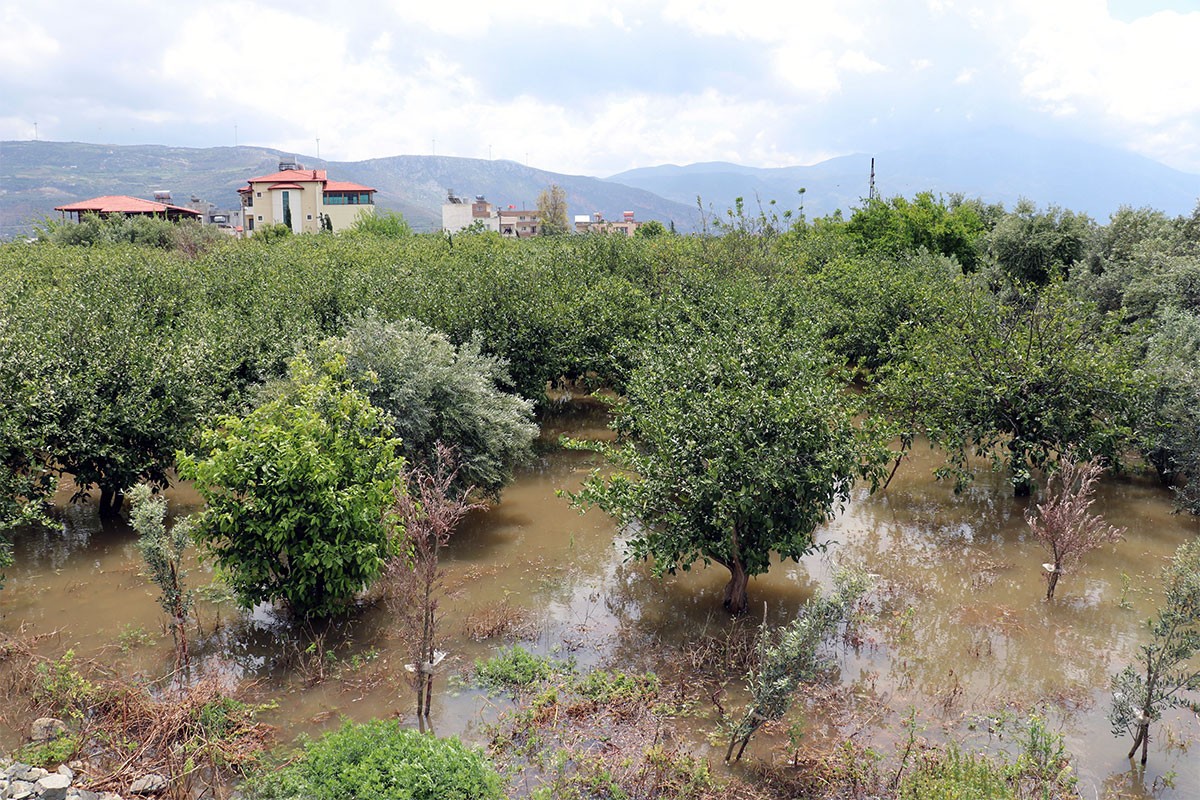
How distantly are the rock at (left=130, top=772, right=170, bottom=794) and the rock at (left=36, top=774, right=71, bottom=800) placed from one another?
68cm

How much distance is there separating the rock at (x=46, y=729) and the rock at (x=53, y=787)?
4.92 ft

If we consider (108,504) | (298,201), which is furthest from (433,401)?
(298,201)

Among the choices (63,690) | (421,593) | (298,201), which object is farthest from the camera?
(298,201)

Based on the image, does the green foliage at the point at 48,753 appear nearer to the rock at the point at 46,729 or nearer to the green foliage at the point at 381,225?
the rock at the point at 46,729

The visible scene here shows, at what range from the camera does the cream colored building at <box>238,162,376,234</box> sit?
285 ft

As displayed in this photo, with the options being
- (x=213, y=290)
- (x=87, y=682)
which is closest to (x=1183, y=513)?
(x=87, y=682)

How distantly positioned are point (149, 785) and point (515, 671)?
4550 millimetres

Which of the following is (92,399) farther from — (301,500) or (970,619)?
(970,619)

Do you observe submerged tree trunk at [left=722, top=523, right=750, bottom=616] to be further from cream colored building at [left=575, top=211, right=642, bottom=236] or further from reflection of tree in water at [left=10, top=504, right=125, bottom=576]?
→ cream colored building at [left=575, top=211, right=642, bottom=236]

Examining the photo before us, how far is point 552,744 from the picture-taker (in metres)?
9.52

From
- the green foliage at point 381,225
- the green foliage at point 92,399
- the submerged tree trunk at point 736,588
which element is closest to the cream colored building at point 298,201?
the green foliage at point 381,225

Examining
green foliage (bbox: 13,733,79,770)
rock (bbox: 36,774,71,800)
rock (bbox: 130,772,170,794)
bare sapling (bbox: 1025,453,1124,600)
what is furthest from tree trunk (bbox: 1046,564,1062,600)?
green foliage (bbox: 13,733,79,770)

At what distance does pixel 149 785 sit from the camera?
8375mm

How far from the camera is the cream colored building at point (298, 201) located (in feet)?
285
